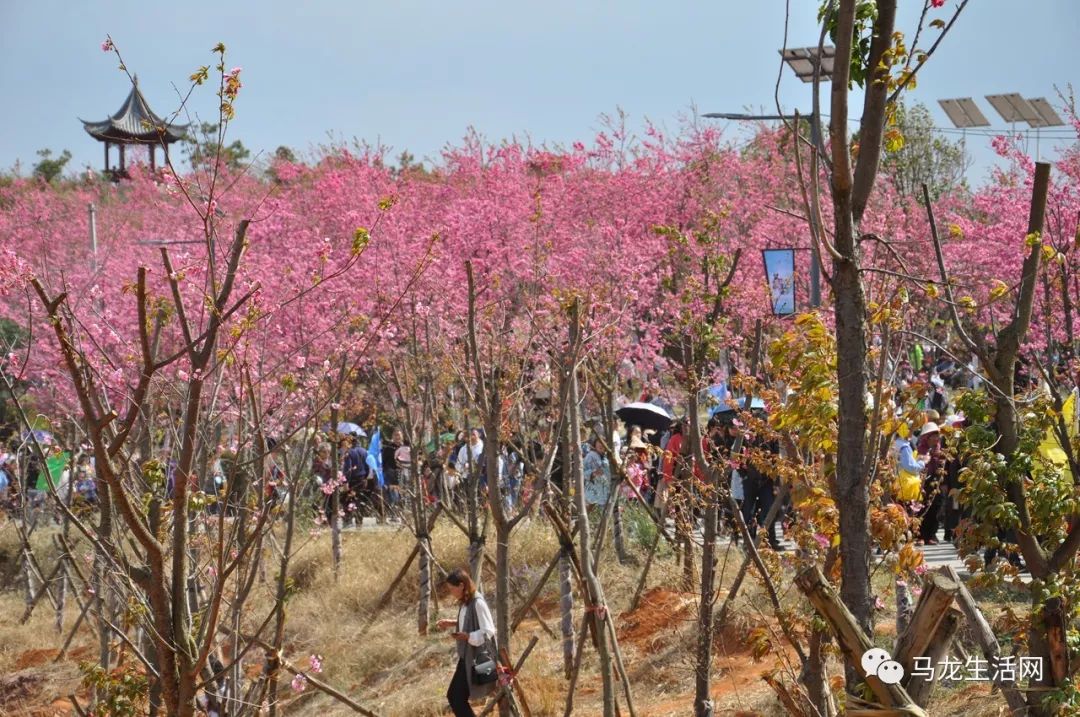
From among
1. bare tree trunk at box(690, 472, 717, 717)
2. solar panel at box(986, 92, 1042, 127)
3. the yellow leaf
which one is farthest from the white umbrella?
the yellow leaf

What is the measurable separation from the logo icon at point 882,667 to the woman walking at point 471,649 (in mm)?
5154

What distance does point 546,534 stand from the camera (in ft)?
48.2

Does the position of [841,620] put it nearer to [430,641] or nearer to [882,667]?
[882,667]

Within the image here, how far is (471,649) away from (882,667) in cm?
538

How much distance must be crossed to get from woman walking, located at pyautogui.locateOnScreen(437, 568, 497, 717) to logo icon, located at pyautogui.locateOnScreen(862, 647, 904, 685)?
5.15 metres

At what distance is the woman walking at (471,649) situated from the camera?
9.02m

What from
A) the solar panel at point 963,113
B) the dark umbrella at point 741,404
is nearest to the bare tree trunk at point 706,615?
the dark umbrella at point 741,404

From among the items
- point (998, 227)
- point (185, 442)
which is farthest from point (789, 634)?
point (998, 227)

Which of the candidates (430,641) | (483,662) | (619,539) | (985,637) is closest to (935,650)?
(985,637)

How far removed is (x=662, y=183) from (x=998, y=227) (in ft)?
16.9

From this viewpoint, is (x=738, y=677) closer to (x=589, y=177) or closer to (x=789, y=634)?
(x=789, y=634)

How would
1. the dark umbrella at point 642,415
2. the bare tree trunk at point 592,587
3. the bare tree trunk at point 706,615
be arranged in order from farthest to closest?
the dark umbrella at point 642,415, the bare tree trunk at point 592,587, the bare tree trunk at point 706,615

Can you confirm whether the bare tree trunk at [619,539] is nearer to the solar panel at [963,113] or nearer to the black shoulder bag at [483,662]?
the black shoulder bag at [483,662]

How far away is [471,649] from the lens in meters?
9.16
